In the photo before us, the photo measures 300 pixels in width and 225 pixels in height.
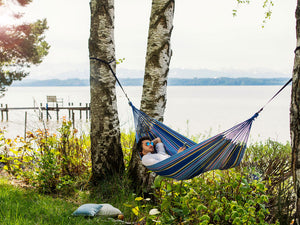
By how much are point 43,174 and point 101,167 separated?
598 millimetres

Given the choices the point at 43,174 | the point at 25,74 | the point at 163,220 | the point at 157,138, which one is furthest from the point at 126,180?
the point at 25,74

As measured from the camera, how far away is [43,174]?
3.07 m

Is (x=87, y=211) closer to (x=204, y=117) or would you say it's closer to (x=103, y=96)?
(x=103, y=96)

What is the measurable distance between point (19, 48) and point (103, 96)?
33.7 ft

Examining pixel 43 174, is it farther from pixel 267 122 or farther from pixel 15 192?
pixel 267 122

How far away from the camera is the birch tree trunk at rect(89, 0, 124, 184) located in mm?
3139

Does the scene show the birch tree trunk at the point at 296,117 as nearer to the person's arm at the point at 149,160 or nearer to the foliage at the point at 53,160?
the person's arm at the point at 149,160

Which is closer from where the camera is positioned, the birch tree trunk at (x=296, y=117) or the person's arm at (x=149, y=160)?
the birch tree trunk at (x=296, y=117)

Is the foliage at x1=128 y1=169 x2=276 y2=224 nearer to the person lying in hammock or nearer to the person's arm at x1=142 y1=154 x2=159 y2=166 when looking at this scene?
the person's arm at x1=142 y1=154 x2=159 y2=166

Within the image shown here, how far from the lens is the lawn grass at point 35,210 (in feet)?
6.96

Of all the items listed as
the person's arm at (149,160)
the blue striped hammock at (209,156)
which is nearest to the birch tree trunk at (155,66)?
the person's arm at (149,160)

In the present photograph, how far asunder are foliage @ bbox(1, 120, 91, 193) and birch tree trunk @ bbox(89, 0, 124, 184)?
343 millimetres

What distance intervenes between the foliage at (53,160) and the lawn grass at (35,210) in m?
0.23

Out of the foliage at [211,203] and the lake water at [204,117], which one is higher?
the foliage at [211,203]
